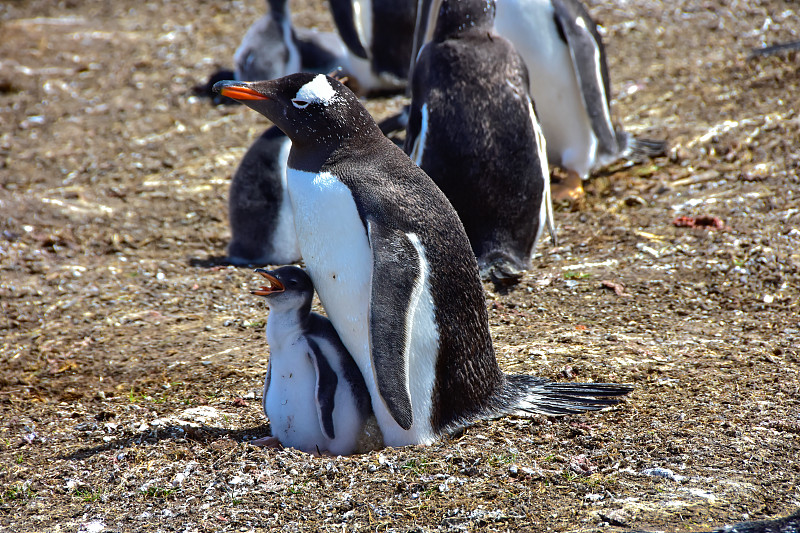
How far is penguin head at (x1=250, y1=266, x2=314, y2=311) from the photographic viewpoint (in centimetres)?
345

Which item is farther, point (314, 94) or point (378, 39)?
point (378, 39)

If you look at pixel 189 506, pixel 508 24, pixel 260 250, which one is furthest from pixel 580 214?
pixel 189 506

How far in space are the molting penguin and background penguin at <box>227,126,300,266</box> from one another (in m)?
3.04

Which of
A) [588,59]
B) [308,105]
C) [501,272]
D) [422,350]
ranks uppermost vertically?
[308,105]

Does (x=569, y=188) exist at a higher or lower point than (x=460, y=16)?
lower

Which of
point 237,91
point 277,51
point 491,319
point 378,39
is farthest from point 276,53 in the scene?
point 237,91

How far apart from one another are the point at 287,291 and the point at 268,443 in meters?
0.61

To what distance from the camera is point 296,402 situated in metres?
3.43

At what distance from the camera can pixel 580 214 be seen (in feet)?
20.9

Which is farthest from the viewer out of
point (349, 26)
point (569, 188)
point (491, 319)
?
point (349, 26)

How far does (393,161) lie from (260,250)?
2603mm

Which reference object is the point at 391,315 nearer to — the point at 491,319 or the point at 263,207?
the point at 491,319

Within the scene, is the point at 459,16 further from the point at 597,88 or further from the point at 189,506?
the point at 189,506

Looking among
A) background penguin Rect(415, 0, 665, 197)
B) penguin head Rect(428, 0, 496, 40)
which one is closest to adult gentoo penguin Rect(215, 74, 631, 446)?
penguin head Rect(428, 0, 496, 40)
